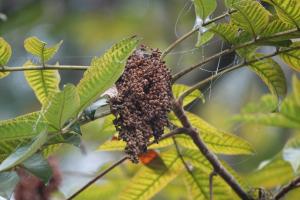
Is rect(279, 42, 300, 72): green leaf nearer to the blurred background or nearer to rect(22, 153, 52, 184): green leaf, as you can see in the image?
rect(22, 153, 52, 184): green leaf

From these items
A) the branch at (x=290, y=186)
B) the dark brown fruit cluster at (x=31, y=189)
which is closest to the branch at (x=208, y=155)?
the branch at (x=290, y=186)

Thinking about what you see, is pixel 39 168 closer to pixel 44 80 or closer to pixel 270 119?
pixel 44 80

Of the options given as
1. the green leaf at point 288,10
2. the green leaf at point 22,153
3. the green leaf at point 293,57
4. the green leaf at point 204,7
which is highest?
the green leaf at point 204,7

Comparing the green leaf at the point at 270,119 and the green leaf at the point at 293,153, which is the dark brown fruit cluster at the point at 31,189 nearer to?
the green leaf at the point at 270,119

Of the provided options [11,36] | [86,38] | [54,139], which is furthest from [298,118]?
[86,38]

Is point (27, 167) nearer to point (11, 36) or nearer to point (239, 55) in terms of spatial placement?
point (239, 55)

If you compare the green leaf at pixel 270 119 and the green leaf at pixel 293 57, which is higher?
the green leaf at pixel 293 57

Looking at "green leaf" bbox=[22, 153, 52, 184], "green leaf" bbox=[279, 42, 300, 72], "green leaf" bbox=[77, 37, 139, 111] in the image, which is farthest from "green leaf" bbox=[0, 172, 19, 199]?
"green leaf" bbox=[279, 42, 300, 72]
